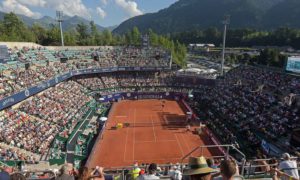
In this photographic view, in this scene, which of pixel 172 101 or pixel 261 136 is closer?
pixel 261 136

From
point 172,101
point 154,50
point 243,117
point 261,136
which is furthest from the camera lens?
point 154,50

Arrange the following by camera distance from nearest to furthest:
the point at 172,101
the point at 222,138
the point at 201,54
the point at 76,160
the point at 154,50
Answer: the point at 76,160, the point at 222,138, the point at 172,101, the point at 154,50, the point at 201,54

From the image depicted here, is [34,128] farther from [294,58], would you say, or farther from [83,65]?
[294,58]

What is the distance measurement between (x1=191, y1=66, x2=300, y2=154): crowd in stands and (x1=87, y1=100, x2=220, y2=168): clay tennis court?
389cm

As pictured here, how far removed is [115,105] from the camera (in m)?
49.2

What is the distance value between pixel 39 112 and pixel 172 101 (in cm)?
2737

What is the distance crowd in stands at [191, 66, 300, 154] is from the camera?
28.1 meters

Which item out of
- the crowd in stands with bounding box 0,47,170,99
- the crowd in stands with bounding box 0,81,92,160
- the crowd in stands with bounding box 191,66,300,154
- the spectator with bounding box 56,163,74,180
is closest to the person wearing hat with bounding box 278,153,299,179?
the spectator with bounding box 56,163,74,180

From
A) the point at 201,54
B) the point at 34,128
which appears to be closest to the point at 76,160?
the point at 34,128

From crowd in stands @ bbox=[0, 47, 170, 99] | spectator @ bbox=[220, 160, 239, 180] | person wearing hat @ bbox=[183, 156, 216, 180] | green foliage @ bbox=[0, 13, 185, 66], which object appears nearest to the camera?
spectator @ bbox=[220, 160, 239, 180]

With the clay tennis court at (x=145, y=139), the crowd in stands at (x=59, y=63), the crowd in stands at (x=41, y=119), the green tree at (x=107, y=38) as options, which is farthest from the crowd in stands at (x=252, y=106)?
the green tree at (x=107, y=38)

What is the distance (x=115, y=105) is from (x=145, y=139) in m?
17.7

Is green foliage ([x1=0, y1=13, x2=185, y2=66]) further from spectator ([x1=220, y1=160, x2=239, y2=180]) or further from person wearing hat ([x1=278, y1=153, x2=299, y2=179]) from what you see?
spectator ([x1=220, y1=160, x2=239, y2=180])

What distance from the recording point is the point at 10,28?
80.4 m
